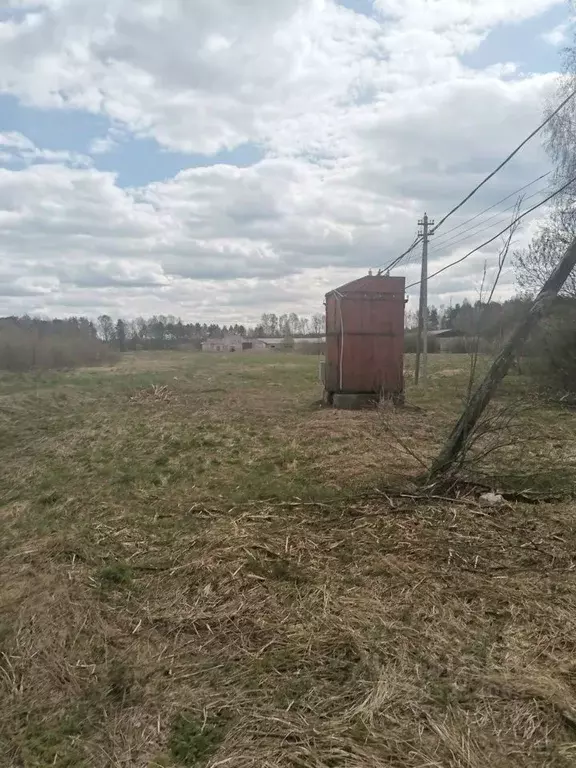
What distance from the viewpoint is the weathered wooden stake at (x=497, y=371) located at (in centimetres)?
606

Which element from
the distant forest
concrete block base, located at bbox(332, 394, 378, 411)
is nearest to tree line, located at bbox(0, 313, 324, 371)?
the distant forest

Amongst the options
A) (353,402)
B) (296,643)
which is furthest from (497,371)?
(353,402)

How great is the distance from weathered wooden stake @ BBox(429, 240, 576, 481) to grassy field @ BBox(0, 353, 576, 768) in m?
0.49

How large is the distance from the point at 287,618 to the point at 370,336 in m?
10.5

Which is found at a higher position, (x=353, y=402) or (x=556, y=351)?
(x=556, y=351)

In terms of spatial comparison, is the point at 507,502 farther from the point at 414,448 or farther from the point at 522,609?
the point at 414,448

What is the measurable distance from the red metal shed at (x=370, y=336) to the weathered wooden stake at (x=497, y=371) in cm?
722

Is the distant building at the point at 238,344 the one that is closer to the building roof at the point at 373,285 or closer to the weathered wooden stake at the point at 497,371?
the building roof at the point at 373,285

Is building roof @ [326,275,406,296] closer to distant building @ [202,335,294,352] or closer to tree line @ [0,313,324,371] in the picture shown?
tree line @ [0,313,324,371]

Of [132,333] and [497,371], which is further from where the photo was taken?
[132,333]

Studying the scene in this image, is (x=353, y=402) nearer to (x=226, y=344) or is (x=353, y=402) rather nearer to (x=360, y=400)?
(x=360, y=400)

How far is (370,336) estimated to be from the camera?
13523 mm

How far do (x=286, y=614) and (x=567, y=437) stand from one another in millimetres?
7832

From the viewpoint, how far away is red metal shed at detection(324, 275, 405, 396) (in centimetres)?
1342
